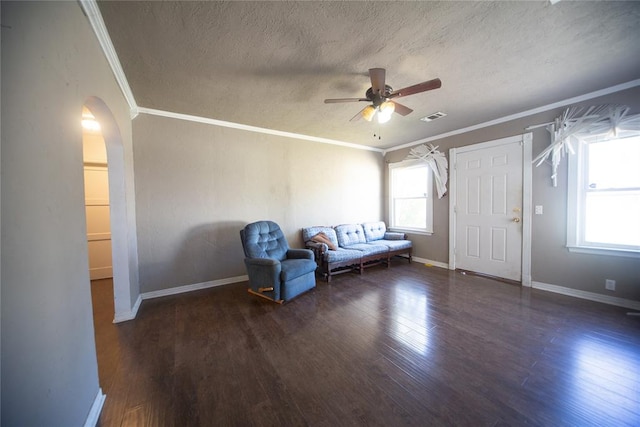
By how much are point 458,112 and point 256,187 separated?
11.0 ft

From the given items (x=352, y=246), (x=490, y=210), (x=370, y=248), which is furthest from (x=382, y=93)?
(x=490, y=210)

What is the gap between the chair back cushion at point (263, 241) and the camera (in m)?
3.08

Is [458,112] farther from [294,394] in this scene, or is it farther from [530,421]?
[294,394]

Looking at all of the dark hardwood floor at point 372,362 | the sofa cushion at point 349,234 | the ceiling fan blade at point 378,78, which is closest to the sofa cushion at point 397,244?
the sofa cushion at point 349,234

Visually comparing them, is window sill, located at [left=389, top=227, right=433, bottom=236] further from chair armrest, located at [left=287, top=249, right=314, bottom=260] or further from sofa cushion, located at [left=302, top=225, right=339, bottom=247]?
A: chair armrest, located at [left=287, top=249, right=314, bottom=260]

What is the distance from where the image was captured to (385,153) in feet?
17.9

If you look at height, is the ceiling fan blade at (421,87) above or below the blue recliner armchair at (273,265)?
above

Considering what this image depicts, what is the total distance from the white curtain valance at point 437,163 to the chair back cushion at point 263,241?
3.20 meters

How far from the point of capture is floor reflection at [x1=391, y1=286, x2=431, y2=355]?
2.02 meters

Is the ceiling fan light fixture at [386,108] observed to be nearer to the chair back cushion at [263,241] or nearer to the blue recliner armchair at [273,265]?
the blue recliner armchair at [273,265]

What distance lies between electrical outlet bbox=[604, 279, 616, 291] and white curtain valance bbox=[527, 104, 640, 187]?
1299 mm

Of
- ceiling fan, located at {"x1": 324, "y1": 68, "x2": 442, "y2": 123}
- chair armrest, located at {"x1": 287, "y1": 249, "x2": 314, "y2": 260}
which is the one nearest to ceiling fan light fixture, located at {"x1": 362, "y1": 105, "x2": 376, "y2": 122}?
ceiling fan, located at {"x1": 324, "y1": 68, "x2": 442, "y2": 123}

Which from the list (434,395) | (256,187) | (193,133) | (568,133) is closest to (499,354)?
(434,395)

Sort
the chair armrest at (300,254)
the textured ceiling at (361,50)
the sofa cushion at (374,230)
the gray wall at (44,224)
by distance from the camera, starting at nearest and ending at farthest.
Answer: the gray wall at (44,224) < the textured ceiling at (361,50) < the chair armrest at (300,254) < the sofa cushion at (374,230)
